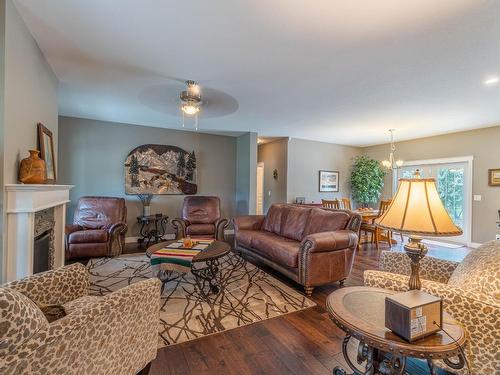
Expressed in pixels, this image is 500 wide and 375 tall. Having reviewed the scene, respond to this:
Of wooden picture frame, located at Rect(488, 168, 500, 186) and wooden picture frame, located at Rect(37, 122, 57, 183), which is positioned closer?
wooden picture frame, located at Rect(37, 122, 57, 183)

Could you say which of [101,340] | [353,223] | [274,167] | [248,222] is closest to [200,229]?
[248,222]

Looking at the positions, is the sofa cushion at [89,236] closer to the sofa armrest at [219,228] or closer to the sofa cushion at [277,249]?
the sofa armrest at [219,228]

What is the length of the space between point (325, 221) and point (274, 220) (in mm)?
1045

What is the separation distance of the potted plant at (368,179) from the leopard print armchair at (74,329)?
21.3ft

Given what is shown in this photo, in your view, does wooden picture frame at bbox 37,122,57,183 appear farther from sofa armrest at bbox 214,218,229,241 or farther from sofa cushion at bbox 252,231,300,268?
sofa cushion at bbox 252,231,300,268

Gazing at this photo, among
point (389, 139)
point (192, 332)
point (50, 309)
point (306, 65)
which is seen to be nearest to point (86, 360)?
point (50, 309)

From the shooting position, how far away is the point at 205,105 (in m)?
3.78

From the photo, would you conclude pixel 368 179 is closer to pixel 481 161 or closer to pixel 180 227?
pixel 481 161

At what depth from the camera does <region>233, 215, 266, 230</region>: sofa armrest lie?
165 inches

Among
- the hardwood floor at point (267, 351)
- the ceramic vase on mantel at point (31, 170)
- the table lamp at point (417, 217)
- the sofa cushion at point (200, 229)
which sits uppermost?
the ceramic vase on mantel at point (31, 170)

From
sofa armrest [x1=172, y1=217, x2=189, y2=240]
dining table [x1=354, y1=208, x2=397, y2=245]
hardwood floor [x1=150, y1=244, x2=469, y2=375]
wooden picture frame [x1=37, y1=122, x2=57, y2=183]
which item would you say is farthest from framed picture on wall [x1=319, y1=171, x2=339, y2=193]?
wooden picture frame [x1=37, y1=122, x2=57, y2=183]

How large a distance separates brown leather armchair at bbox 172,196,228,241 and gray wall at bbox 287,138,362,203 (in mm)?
2185

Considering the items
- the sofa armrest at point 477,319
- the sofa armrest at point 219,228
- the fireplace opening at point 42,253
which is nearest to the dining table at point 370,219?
the sofa armrest at point 219,228

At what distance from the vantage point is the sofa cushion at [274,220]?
4035 millimetres
